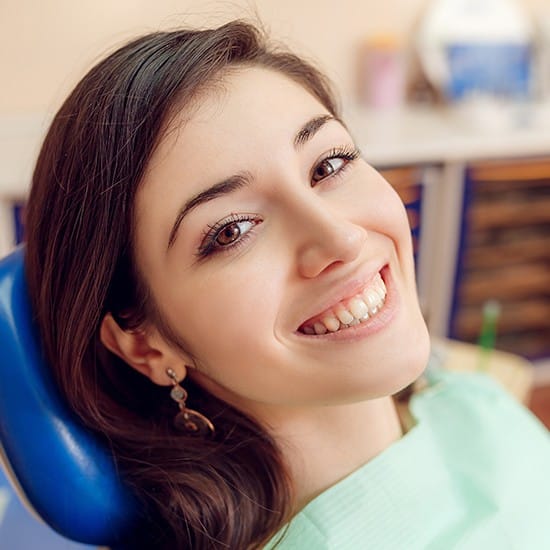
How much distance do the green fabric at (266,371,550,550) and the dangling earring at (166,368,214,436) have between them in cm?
17

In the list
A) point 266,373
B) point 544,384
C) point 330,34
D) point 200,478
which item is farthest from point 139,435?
point 544,384

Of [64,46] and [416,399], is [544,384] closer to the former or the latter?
[416,399]

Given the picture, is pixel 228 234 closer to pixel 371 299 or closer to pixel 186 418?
pixel 371 299

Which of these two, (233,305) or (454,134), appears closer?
(233,305)

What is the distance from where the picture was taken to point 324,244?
2.42ft

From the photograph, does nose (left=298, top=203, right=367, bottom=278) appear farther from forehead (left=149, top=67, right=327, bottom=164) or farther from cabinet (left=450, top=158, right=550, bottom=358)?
cabinet (left=450, top=158, right=550, bottom=358)

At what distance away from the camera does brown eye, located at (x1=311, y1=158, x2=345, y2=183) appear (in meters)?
0.80

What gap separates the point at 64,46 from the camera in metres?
1.99

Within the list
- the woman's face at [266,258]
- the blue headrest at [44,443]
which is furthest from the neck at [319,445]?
the blue headrest at [44,443]

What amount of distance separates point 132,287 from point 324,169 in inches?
10.6

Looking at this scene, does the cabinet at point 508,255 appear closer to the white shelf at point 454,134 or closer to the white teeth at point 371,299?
the white shelf at point 454,134

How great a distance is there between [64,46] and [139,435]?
146 cm

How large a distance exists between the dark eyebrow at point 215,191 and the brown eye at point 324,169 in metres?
0.10

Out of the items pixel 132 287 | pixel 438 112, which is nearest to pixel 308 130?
pixel 132 287
